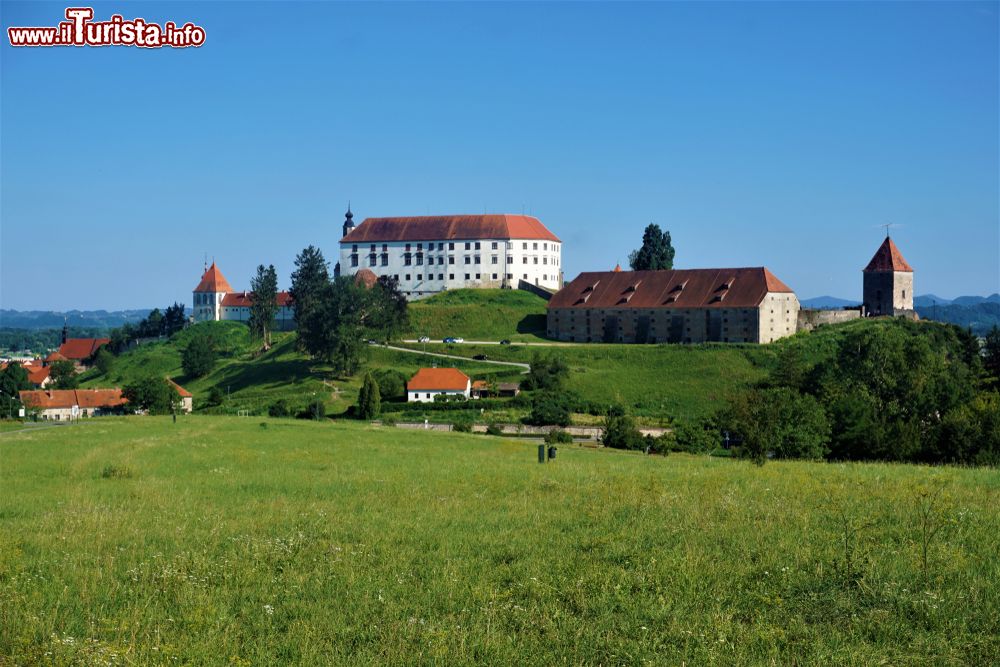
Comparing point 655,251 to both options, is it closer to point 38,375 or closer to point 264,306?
point 264,306

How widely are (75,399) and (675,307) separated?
57.1 metres

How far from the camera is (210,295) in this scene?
467ft

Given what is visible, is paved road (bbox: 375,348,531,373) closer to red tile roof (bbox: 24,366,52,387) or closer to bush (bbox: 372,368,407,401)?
bush (bbox: 372,368,407,401)

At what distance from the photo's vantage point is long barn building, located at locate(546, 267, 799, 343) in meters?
91.9

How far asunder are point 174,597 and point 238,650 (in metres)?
2.31

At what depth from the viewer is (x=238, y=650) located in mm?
11445

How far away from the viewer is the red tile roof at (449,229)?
126000mm

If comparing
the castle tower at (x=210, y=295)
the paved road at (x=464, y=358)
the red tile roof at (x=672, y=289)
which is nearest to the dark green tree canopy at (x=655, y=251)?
the red tile roof at (x=672, y=289)

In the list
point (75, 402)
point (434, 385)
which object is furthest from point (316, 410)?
point (75, 402)

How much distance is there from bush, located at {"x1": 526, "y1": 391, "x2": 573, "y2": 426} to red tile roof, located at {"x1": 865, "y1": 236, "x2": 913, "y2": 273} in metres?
43.9

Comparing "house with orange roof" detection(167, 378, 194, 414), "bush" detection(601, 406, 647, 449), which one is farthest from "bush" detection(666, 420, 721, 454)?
"house with orange roof" detection(167, 378, 194, 414)

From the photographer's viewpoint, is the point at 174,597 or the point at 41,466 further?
the point at 41,466

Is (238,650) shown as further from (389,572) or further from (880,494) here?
(880,494)

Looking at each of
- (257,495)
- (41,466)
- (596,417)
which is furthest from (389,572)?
(596,417)
